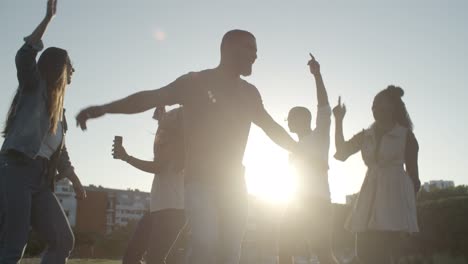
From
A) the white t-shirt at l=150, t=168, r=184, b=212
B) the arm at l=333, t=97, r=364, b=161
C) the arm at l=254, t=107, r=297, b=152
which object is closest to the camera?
the arm at l=254, t=107, r=297, b=152

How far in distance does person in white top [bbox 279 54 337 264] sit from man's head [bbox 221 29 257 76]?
1.22 metres

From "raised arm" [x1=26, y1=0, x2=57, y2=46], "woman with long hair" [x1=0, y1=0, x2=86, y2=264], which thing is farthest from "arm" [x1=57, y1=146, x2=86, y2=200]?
"raised arm" [x1=26, y1=0, x2=57, y2=46]

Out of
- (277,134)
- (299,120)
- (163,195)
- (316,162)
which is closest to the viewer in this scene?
(277,134)

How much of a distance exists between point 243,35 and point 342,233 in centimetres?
3487

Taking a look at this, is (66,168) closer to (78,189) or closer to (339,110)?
(78,189)

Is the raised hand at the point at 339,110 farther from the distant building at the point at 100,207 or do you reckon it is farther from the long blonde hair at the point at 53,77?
the distant building at the point at 100,207

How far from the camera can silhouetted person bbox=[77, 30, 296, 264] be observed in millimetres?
3418

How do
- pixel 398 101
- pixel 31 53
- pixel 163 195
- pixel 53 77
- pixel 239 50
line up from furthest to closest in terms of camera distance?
pixel 398 101 < pixel 163 195 < pixel 53 77 < pixel 31 53 < pixel 239 50

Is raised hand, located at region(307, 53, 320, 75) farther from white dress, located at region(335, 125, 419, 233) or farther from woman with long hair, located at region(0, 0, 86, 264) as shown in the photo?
woman with long hair, located at region(0, 0, 86, 264)

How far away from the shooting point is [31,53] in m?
4.17

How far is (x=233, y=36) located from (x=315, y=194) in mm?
2185

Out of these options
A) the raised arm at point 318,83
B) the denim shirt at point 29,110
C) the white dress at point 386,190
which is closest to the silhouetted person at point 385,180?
the white dress at point 386,190

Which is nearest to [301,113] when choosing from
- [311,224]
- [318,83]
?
[318,83]

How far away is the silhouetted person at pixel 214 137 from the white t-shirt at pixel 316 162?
4.65 feet
